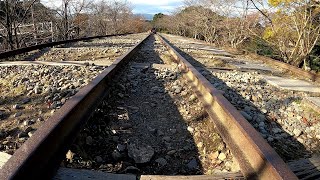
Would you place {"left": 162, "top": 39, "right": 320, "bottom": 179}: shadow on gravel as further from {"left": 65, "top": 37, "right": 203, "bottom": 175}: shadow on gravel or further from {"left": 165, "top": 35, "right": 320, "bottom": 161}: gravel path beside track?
{"left": 65, "top": 37, "right": 203, "bottom": 175}: shadow on gravel

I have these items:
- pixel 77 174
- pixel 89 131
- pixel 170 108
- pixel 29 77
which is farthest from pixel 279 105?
pixel 29 77

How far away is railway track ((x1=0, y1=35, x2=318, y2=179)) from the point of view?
1.59m

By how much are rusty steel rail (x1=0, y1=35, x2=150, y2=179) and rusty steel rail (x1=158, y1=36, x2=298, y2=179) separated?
1.07 metres

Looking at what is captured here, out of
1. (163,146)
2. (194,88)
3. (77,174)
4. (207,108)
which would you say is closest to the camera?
(77,174)

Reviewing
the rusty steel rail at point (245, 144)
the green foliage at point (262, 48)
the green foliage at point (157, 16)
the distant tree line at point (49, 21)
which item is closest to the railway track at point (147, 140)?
the rusty steel rail at point (245, 144)

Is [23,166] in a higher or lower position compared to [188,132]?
higher

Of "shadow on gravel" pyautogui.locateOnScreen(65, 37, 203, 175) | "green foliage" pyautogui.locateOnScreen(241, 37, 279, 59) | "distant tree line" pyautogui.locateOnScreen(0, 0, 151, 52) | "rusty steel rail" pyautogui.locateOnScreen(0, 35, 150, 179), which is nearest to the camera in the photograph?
"rusty steel rail" pyautogui.locateOnScreen(0, 35, 150, 179)

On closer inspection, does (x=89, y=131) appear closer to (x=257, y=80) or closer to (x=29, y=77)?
(x=29, y=77)

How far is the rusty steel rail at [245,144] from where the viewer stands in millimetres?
1516

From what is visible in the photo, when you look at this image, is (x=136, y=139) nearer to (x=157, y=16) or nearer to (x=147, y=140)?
(x=147, y=140)

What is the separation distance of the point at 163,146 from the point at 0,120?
1.48 metres

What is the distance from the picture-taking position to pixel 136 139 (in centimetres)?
245

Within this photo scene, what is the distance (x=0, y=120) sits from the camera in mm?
2668

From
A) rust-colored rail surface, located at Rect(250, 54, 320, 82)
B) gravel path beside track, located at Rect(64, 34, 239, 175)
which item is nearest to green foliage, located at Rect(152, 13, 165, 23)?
rust-colored rail surface, located at Rect(250, 54, 320, 82)
